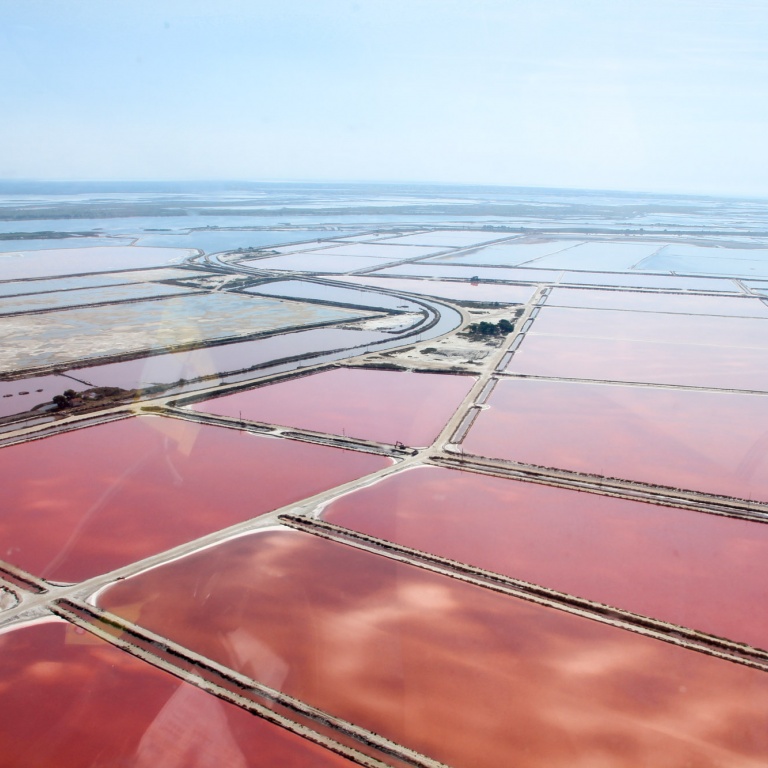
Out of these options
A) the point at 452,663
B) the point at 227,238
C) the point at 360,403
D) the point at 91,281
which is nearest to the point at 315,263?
the point at 91,281

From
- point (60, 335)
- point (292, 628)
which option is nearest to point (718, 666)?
point (292, 628)

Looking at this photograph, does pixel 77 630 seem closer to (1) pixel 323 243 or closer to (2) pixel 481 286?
(2) pixel 481 286

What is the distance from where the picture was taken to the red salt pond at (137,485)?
1143 cm

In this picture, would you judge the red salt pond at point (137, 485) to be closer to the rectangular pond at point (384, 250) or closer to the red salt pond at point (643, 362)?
the red salt pond at point (643, 362)

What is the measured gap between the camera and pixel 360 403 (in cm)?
1922

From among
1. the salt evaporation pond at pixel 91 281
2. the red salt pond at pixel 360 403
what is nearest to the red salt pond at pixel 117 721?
the red salt pond at pixel 360 403

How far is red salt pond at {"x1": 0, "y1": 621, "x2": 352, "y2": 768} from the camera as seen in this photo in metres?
7.35

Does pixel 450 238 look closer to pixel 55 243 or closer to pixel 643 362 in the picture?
pixel 55 243

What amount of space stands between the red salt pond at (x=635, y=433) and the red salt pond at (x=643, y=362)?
140 cm

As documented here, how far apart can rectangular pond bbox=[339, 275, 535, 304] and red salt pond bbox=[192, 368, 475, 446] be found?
1596 centimetres

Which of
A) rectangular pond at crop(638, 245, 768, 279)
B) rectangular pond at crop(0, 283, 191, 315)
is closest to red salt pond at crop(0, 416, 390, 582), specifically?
rectangular pond at crop(0, 283, 191, 315)

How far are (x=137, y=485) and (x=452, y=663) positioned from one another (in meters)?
7.77

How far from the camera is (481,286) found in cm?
4175

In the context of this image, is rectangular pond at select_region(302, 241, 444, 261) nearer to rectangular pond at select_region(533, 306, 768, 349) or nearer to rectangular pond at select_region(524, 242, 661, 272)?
rectangular pond at select_region(524, 242, 661, 272)
